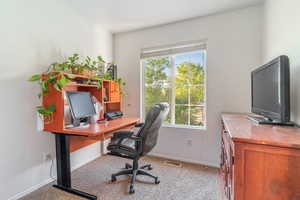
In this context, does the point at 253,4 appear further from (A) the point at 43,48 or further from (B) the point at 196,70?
(A) the point at 43,48

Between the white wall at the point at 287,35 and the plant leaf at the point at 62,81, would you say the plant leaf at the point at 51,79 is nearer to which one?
the plant leaf at the point at 62,81

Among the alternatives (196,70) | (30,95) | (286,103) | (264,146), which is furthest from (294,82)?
(30,95)

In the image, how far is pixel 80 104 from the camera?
7.20ft

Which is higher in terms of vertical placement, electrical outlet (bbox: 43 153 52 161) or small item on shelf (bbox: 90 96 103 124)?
small item on shelf (bbox: 90 96 103 124)

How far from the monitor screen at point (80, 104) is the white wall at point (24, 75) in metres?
0.43

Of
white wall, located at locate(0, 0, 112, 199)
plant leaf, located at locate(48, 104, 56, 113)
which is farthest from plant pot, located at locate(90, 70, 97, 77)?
plant leaf, located at locate(48, 104, 56, 113)

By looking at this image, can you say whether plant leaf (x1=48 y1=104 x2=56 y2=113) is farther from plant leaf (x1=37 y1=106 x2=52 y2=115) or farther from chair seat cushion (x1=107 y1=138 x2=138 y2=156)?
chair seat cushion (x1=107 y1=138 x2=138 y2=156)

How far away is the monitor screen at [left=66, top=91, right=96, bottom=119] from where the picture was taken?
2.06m

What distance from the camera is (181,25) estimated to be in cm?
280

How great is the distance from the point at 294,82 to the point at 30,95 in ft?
9.06

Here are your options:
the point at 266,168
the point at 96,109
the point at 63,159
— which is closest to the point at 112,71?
the point at 96,109

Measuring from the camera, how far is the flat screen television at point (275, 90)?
121 cm

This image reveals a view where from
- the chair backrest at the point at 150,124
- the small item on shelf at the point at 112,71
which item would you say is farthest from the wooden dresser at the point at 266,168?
the small item on shelf at the point at 112,71

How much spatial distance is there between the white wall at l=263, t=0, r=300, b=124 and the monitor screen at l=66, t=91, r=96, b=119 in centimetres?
229
